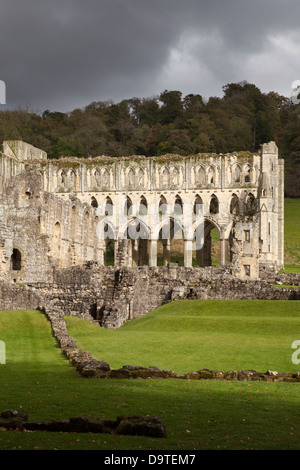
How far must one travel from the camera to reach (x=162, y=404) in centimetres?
1347

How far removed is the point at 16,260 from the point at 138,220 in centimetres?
2690

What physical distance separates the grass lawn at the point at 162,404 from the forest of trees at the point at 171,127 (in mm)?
73770

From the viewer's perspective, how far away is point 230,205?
234 ft

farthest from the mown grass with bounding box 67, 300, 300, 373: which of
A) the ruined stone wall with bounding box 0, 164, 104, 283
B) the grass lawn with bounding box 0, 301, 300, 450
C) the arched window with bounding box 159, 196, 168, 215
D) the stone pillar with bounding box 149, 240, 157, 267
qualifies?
the arched window with bounding box 159, 196, 168, 215

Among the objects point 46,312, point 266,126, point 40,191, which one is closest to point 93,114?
point 266,126

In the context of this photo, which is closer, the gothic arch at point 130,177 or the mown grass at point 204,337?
the mown grass at point 204,337

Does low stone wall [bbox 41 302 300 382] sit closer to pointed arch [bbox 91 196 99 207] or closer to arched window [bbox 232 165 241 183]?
arched window [bbox 232 165 241 183]

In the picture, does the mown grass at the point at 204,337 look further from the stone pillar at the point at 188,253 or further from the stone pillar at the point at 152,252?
the stone pillar at the point at 152,252

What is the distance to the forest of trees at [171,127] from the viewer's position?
315ft

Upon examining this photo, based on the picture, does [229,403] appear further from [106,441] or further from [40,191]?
[40,191]

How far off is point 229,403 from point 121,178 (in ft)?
197

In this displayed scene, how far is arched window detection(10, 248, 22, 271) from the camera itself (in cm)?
4653

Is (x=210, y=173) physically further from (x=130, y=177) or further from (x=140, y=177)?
(x=130, y=177)

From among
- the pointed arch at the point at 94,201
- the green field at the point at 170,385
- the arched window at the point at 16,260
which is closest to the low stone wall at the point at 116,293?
the green field at the point at 170,385
